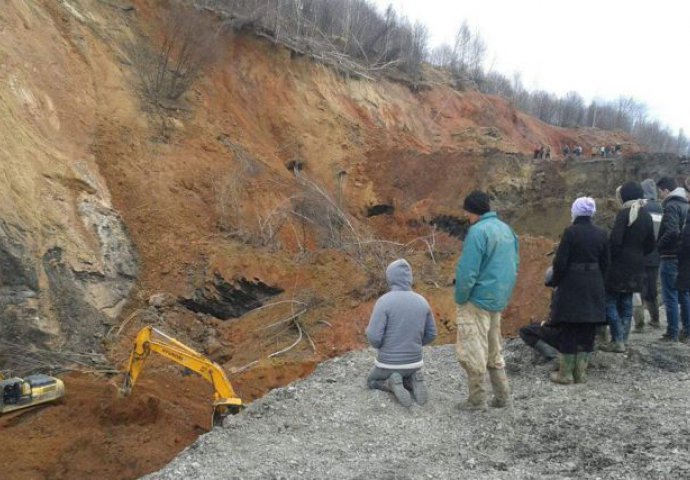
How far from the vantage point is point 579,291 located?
5.74 m

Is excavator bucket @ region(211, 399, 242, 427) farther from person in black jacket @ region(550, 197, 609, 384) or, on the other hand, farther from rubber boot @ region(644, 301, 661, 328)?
rubber boot @ region(644, 301, 661, 328)

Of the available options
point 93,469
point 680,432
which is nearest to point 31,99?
point 93,469

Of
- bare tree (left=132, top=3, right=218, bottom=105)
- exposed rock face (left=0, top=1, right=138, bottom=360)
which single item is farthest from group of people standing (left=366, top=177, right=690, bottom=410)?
bare tree (left=132, top=3, right=218, bottom=105)

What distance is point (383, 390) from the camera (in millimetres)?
5738

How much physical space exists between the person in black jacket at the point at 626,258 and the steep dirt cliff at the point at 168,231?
313cm

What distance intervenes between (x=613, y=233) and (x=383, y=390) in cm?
311

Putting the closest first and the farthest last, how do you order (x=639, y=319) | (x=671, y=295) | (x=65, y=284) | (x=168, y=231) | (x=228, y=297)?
(x=671, y=295), (x=639, y=319), (x=65, y=284), (x=228, y=297), (x=168, y=231)

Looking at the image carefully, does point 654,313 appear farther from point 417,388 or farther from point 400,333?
point 400,333

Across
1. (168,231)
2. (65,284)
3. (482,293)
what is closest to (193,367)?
(482,293)

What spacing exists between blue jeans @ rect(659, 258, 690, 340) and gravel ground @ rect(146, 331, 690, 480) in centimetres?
61

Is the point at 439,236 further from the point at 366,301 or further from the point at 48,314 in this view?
the point at 48,314

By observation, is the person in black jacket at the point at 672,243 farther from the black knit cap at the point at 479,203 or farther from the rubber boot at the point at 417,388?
the rubber boot at the point at 417,388

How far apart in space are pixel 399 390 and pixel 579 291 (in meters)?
1.94

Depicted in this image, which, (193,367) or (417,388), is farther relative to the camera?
(193,367)
